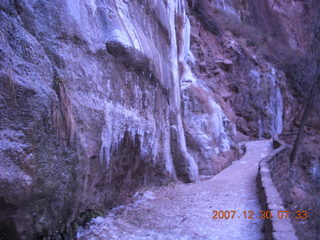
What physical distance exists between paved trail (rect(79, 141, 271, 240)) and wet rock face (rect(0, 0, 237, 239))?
11.6 inches

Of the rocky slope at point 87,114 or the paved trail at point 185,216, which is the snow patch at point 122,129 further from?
the paved trail at point 185,216

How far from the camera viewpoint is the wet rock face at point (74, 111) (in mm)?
2424

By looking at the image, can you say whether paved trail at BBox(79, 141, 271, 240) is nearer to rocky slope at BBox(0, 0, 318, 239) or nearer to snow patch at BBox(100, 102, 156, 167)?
rocky slope at BBox(0, 0, 318, 239)

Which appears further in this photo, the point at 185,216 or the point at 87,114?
the point at 185,216

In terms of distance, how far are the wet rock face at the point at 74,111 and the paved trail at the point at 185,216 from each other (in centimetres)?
29

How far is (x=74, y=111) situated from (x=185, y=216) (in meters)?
2.40

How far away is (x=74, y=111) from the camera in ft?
10.6

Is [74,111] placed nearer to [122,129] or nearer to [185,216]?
[122,129]

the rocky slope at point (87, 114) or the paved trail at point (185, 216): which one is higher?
the rocky slope at point (87, 114)

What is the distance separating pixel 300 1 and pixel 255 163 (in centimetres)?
2682

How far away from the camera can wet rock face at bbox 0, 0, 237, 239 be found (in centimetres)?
242

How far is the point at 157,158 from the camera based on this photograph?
579 cm

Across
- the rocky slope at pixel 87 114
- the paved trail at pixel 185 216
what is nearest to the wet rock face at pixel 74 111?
the rocky slope at pixel 87 114

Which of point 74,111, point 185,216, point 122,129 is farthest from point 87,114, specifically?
point 185,216
